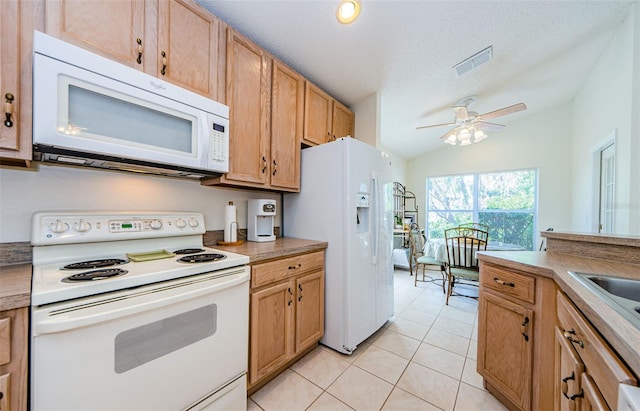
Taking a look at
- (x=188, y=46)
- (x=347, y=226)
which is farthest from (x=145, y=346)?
(x=188, y=46)

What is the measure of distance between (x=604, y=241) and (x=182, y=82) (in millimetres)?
2582

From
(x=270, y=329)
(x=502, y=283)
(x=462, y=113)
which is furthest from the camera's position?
(x=462, y=113)

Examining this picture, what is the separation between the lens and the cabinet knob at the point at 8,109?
2.93 ft

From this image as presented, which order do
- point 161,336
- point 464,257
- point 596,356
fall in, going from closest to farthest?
point 596,356, point 161,336, point 464,257

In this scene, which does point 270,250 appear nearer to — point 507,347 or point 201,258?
point 201,258

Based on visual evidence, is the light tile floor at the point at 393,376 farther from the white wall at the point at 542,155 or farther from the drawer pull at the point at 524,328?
the white wall at the point at 542,155

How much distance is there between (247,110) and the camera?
1.69m

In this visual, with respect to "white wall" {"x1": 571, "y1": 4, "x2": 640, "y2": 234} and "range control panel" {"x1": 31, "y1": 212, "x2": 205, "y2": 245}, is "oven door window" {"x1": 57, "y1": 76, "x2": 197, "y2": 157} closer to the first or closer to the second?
"range control panel" {"x1": 31, "y1": 212, "x2": 205, "y2": 245}

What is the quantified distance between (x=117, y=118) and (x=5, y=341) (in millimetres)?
911

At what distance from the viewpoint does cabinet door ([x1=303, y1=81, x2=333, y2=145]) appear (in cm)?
217

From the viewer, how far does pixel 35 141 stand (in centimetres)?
92

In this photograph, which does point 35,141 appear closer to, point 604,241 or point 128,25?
point 128,25

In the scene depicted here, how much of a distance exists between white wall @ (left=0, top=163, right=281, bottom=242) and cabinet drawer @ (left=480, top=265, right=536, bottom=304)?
190 centimetres

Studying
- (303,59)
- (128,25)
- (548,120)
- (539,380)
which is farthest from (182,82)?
(548,120)
